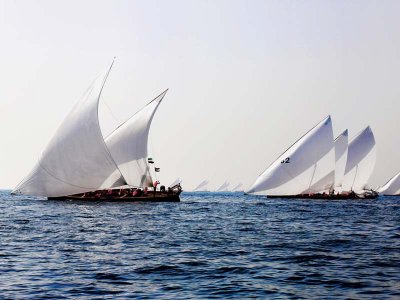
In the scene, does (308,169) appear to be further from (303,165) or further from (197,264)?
(197,264)

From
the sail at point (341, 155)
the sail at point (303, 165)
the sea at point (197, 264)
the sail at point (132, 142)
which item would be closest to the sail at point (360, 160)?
the sail at point (341, 155)

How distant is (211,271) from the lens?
18.8 m

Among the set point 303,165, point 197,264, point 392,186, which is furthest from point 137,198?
point 392,186

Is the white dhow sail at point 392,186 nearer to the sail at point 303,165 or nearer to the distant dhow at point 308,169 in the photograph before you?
the distant dhow at point 308,169

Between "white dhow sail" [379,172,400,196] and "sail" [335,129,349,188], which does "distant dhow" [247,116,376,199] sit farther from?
"white dhow sail" [379,172,400,196]

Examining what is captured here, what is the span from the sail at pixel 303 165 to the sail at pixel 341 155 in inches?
274

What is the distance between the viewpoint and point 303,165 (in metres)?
106

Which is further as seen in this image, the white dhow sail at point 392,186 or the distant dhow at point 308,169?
the white dhow sail at point 392,186

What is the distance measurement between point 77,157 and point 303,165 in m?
51.7

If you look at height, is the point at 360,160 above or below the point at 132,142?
above

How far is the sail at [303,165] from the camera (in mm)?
104812

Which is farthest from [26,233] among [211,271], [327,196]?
[327,196]

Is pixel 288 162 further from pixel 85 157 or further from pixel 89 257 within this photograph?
pixel 89 257

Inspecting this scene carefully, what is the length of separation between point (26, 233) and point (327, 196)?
293 ft
